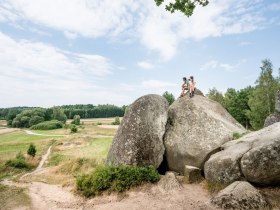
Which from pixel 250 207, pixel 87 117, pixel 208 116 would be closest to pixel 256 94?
pixel 208 116

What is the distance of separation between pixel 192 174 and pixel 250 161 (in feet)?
13.9

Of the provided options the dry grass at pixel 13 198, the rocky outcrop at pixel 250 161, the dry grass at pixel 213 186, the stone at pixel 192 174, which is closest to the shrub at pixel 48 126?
the dry grass at pixel 13 198

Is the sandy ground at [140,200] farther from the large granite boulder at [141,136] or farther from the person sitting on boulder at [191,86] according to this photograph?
the person sitting on boulder at [191,86]

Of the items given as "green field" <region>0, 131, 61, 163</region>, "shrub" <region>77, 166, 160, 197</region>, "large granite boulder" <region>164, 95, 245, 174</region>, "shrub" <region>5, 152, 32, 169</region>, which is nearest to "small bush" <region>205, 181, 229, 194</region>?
"large granite boulder" <region>164, 95, 245, 174</region>

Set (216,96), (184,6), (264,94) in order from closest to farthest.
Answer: (184,6) → (264,94) → (216,96)

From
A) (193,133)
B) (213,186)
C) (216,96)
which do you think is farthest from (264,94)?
(213,186)

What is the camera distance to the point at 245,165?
16.1 m

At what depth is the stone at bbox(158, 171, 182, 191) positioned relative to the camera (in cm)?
Answer: 1752

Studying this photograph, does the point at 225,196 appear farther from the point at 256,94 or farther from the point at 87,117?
the point at 87,117

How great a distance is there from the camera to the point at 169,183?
1788 centimetres

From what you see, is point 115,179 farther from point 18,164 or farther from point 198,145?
point 18,164

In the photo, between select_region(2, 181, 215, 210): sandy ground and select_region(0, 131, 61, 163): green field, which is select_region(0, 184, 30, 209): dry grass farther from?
Answer: select_region(0, 131, 61, 163): green field

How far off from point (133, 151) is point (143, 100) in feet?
14.0

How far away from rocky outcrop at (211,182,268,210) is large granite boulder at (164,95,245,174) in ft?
16.8
